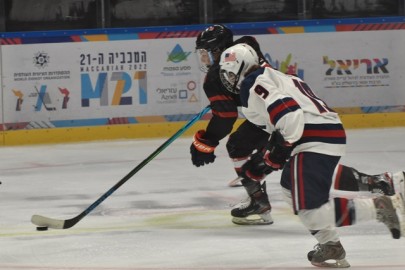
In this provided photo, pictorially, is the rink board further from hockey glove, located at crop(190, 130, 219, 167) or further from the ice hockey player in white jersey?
the ice hockey player in white jersey

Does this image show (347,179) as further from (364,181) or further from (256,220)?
(256,220)

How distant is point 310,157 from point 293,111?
0.68 feet

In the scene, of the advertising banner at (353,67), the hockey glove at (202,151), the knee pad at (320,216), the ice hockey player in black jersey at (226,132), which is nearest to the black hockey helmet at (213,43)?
the ice hockey player in black jersey at (226,132)

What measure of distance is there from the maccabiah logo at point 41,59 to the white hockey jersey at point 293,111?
4.27 metres

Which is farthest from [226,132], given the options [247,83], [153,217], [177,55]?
[177,55]

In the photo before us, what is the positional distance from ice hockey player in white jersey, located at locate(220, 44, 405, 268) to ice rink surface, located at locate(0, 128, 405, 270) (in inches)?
7.5

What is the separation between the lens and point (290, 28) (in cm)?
822

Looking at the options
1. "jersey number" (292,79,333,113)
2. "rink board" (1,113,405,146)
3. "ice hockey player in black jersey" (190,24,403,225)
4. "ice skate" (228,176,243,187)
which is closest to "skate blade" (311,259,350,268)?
"jersey number" (292,79,333,113)

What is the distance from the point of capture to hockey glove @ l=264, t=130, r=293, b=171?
359 cm

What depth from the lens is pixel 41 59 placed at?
25.6 ft

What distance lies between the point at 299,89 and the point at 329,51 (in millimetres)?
4650

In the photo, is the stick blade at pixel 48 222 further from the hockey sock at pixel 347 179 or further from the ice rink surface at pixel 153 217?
the hockey sock at pixel 347 179

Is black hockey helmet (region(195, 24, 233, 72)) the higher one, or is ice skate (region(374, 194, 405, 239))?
black hockey helmet (region(195, 24, 233, 72))

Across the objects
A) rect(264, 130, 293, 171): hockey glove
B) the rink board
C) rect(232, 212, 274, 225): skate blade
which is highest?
rect(264, 130, 293, 171): hockey glove
